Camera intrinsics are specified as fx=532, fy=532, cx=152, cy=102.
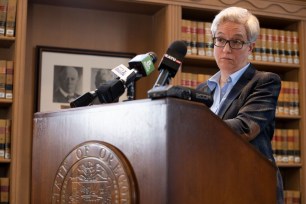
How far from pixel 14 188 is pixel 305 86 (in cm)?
236

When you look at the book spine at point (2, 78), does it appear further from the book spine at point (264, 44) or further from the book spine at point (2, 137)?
the book spine at point (264, 44)

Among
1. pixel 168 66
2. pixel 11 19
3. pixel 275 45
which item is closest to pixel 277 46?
pixel 275 45

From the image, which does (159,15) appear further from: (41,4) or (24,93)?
(24,93)

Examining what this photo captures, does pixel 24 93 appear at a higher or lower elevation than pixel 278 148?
higher

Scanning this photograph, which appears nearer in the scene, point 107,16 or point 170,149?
point 170,149

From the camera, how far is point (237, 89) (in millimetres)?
1740

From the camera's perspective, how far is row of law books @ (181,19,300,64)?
3.92 meters

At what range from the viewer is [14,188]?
3336 millimetres

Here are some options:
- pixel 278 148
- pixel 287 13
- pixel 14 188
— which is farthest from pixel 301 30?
pixel 14 188

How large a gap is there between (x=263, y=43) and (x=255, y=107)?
105 inches

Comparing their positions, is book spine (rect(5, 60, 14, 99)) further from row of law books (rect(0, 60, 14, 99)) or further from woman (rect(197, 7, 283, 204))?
woman (rect(197, 7, 283, 204))

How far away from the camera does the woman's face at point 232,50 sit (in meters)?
1.84

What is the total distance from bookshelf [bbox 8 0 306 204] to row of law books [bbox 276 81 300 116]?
0.04 meters

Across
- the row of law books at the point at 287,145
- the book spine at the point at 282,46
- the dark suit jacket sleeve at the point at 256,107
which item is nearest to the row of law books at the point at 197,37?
the book spine at the point at 282,46
